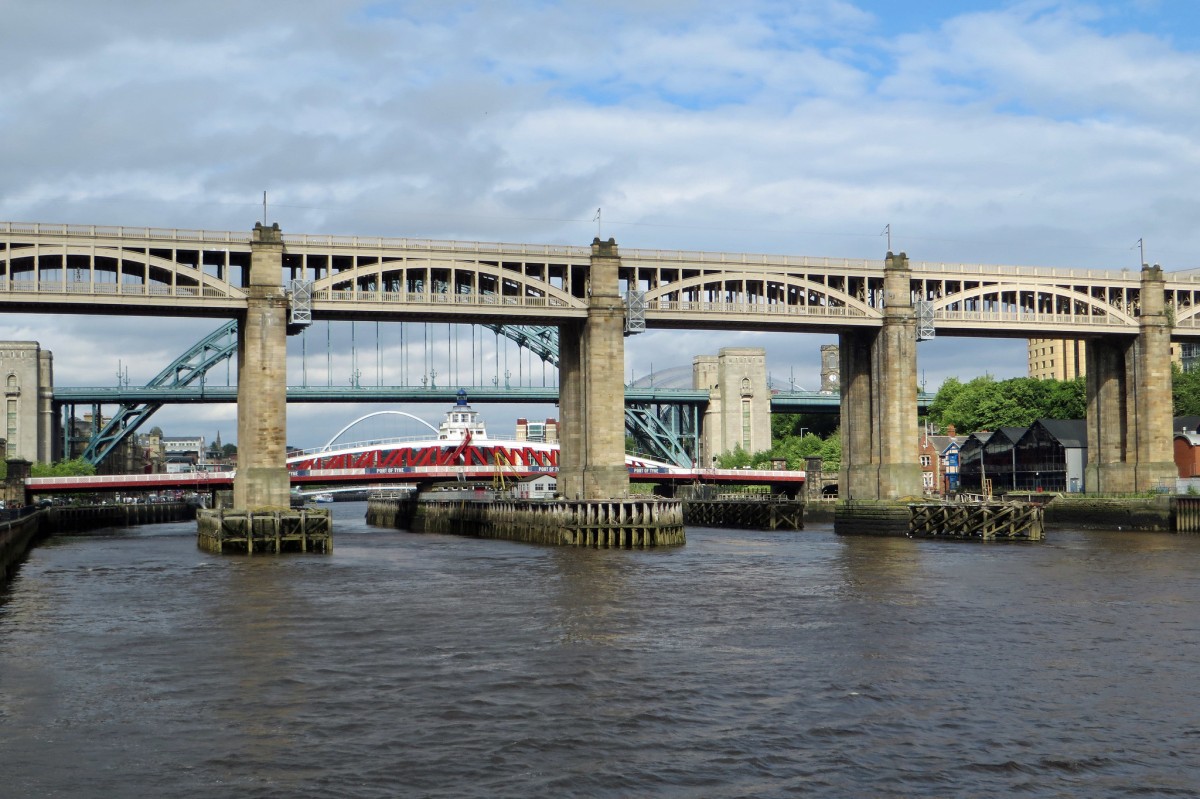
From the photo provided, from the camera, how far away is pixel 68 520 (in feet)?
440

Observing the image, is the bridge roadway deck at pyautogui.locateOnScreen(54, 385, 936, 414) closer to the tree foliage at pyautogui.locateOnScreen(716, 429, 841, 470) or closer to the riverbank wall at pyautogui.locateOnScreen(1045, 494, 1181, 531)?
the tree foliage at pyautogui.locateOnScreen(716, 429, 841, 470)

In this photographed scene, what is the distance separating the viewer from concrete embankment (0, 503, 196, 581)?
60.6 m

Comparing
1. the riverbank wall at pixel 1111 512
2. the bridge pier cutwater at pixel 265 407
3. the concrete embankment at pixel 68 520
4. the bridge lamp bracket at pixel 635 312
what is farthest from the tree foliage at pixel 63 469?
the riverbank wall at pixel 1111 512

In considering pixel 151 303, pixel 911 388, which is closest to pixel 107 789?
pixel 151 303

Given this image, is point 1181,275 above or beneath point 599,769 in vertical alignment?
above

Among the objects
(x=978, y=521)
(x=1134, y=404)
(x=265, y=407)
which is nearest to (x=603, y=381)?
(x=265, y=407)

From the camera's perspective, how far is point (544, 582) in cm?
5297

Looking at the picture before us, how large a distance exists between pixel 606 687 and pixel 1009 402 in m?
130

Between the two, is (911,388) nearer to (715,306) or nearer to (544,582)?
(715,306)

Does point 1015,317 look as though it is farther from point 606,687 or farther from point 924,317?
point 606,687

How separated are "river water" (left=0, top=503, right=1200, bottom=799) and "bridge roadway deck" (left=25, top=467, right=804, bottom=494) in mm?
73076

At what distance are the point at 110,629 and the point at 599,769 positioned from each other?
74.6ft

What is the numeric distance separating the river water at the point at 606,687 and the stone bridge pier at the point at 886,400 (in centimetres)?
3409

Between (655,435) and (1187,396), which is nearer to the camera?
(1187,396)
